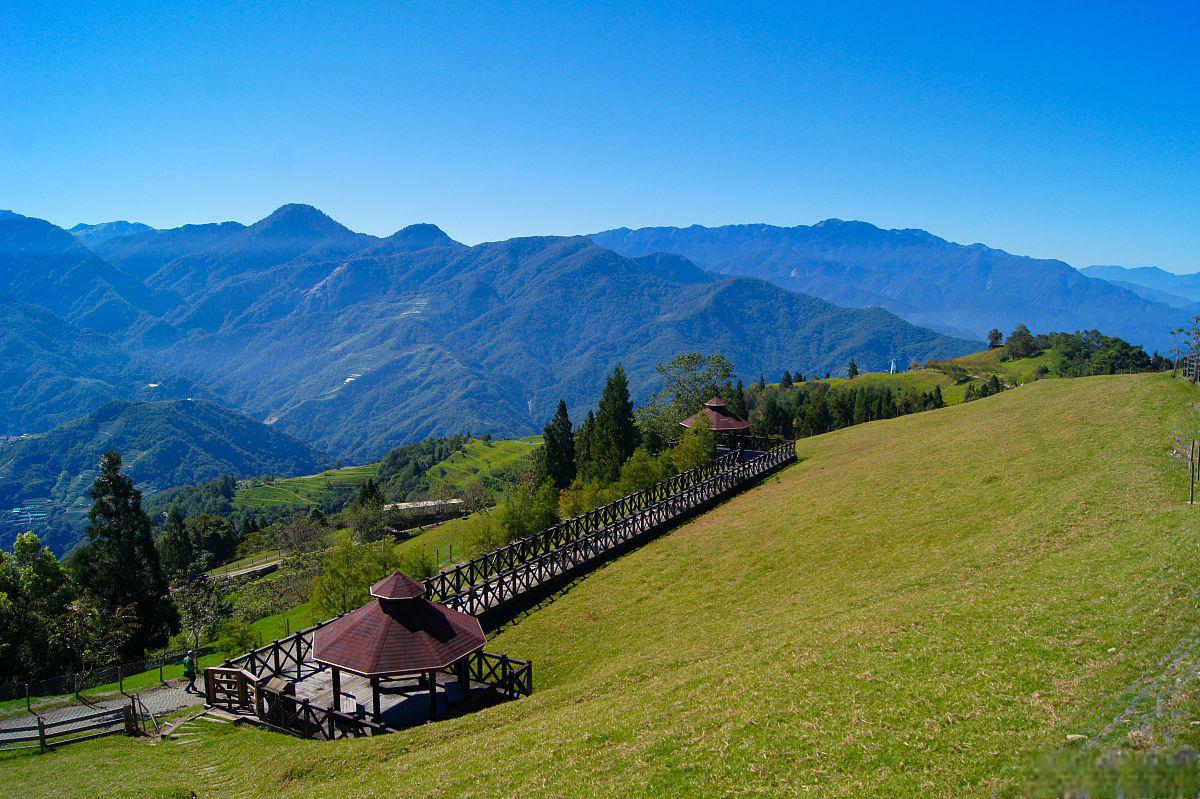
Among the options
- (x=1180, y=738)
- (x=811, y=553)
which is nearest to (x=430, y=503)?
(x=811, y=553)

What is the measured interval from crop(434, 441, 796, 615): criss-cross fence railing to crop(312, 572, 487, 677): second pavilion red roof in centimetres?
631

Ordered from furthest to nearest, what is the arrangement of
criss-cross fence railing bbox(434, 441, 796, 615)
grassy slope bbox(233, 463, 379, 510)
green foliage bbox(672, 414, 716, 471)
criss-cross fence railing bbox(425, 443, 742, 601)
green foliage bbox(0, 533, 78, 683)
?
grassy slope bbox(233, 463, 379, 510) → green foliage bbox(672, 414, 716, 471) → criss-cross fence railing bbox(425, 443, 742, 601) → criss-cross fence railing bbox(434, 441, 796, 615) → green foliage bbox(0, 533, 78, 683)

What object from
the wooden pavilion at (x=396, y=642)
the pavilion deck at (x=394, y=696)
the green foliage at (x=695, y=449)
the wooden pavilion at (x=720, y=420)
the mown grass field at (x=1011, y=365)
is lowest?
the pavilion deck at (x=394, y=696)

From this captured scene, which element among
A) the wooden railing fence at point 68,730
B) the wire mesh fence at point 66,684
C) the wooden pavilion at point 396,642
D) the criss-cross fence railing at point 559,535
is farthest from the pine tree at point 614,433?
the wooden railing fence at point 68,730

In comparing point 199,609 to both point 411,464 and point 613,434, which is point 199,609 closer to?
point 613,434

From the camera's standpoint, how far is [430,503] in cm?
11312

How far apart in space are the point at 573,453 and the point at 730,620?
5436 centimetres

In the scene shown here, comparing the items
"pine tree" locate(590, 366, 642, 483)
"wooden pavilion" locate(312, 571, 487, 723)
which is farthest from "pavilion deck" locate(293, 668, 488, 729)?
"pine tree" locate(590, 366, 642, 483)

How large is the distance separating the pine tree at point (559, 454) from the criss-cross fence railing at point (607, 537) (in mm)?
26762

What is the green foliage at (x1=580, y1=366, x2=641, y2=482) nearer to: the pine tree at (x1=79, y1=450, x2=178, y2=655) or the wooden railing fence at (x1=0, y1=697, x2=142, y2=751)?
the pine tree at (x1=79, y1=450, x2=178, y2=655)

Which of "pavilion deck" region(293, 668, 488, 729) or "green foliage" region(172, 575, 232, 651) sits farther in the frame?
"green foliage" region(172, 575, 232, 651)

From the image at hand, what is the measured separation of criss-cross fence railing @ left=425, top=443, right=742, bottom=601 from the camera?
29656mm

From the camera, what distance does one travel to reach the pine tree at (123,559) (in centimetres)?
4606

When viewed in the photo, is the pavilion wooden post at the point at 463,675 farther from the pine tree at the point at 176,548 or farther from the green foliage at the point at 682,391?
the pine tree at the point at 176,548
